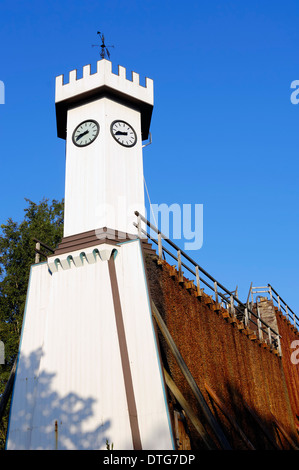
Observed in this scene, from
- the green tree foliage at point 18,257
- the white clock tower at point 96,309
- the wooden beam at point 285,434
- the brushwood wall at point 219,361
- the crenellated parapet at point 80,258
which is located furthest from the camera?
the green tree foliage at point 18,257

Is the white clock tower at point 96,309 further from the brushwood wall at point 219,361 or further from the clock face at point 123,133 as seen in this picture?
the brushwood wall at point 219,361

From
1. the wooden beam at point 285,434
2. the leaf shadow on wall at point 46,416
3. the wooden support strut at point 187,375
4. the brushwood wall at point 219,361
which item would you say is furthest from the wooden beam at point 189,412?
the wooden beam at point 285,434

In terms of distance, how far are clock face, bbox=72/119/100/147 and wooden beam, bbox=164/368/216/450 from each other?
24.4 feet

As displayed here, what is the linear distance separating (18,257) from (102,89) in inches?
652

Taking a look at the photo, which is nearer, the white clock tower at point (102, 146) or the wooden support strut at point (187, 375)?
the wooden support strut at point (187, 375)

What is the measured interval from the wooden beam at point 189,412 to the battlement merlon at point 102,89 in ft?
28.8

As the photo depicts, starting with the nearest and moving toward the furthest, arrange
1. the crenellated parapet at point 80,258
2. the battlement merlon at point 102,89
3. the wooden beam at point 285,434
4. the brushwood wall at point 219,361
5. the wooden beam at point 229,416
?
the crenellated parapet at point 80,258
the brushwood wall at point 219,361
the wooden beam at point 229,416
the battlement merlon at point 102,89
the wooden beam at point 285,434

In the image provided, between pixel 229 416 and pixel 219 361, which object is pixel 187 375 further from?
pixel 219 361

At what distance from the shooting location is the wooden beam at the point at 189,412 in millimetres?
12820
